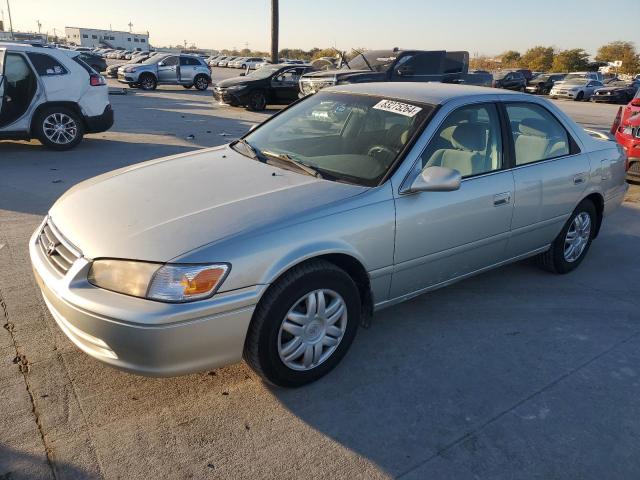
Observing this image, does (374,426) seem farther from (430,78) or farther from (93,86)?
(430,78)

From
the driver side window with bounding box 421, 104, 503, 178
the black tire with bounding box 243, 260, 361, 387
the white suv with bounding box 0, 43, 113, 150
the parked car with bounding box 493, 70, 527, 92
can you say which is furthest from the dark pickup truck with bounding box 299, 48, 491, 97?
the parked car with bounding box 493, 70, 527, 92

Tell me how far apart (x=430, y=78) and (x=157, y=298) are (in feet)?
43.3

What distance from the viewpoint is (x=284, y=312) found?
102 inches

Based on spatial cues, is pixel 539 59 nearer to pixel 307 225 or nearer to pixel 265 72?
pixel 265 72

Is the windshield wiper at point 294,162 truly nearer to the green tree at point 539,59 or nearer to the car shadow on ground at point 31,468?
the car shadow on ground at point 31,468

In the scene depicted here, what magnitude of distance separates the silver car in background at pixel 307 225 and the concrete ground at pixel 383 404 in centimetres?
30

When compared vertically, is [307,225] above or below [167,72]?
above

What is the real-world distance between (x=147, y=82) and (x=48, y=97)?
15.1 metres

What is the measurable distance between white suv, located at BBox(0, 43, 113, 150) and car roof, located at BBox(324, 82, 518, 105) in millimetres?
6156

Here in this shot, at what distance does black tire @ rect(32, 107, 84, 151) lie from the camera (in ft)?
27.3

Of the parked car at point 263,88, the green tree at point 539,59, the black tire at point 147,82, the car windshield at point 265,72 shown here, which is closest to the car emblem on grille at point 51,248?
the parked car at point 263,88

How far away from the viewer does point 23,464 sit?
225 centimetres

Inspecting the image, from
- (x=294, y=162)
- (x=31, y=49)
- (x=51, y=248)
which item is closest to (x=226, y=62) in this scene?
(x=31, y=49)

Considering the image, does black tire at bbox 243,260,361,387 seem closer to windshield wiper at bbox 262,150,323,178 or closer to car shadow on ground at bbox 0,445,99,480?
windshield wiper at bbox 262,150,323,178
